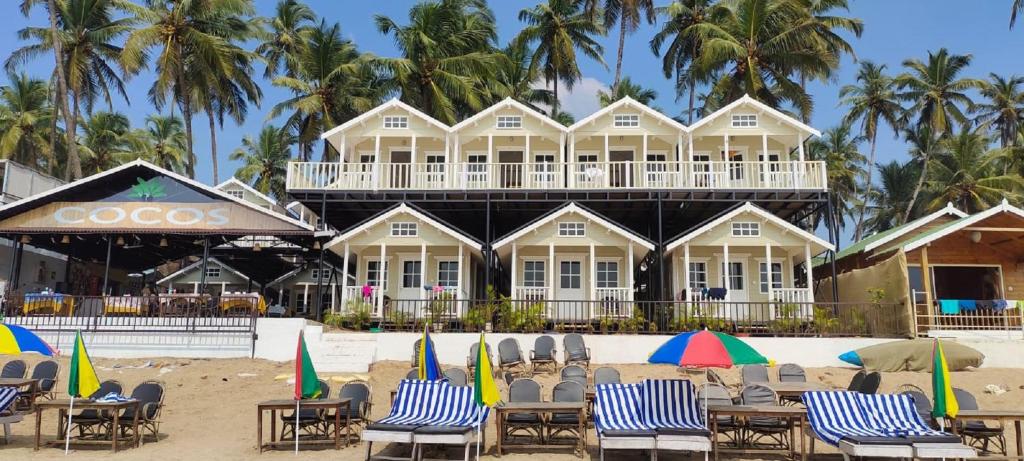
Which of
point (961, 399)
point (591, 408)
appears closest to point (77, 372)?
point (591, 408)

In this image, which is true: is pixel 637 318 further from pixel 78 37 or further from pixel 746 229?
pixel 78 37

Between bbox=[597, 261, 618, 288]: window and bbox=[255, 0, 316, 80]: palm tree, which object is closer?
bbox=[597, 261, 618, 288]: window

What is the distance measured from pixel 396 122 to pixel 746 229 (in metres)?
11.5

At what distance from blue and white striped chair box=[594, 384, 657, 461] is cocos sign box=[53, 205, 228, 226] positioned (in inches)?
570

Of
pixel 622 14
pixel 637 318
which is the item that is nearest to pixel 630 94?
pixel 622 14

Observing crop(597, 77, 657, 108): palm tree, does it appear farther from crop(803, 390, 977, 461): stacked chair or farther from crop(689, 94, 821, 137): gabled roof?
crop(803, 390, 977, 461): stacked chair

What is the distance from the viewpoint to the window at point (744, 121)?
78.6ft

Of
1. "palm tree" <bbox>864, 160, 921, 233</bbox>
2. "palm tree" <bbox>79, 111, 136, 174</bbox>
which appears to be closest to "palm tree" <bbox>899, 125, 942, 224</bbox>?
"palm tree" <bbox>864, 160, 921, 233</bbox>

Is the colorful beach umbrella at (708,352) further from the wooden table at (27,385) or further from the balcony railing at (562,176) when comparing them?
the balcony railing at (562,176)

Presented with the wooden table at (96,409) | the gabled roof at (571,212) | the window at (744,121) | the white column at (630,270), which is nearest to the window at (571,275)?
the white column at (630,270)

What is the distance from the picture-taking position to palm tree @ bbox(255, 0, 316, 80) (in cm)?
3628

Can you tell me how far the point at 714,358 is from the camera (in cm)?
851

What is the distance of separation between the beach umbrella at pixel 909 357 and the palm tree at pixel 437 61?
19.1 m

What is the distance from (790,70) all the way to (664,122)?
988 centimetres
